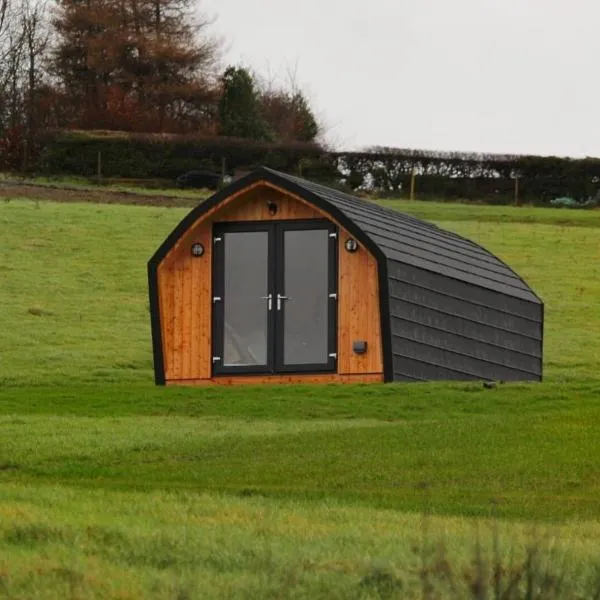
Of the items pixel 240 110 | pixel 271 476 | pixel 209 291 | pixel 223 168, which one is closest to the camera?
pixel 271 476

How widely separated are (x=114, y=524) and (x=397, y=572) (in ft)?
7.48

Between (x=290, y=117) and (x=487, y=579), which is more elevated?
(x=290, y=117)

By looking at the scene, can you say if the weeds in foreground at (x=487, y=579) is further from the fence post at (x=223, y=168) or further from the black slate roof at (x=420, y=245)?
the fence post at (x=223, y=168)

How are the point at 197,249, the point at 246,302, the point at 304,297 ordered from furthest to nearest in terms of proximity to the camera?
the point at 197,249 < the point at 246,302 < the point at 304,297

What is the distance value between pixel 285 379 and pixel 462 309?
287 centimetres

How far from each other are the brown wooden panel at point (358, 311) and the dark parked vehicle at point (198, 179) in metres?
28.7

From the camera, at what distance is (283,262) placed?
74.8 ft

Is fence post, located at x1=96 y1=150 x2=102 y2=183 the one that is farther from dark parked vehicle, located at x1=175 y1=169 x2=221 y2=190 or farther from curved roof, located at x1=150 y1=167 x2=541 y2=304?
curved roof, located at x1=150 y1=167 x2=541 y2=304

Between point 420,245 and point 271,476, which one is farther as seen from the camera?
point 420,245

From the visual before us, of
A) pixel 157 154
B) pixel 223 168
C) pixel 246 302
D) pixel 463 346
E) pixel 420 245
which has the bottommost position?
pixel 463 346

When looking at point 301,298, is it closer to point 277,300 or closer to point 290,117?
point 277,300

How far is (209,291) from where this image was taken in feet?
75.9

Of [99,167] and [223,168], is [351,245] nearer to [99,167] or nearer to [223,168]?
[223,168]

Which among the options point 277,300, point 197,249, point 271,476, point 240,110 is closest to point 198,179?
point 240,110
